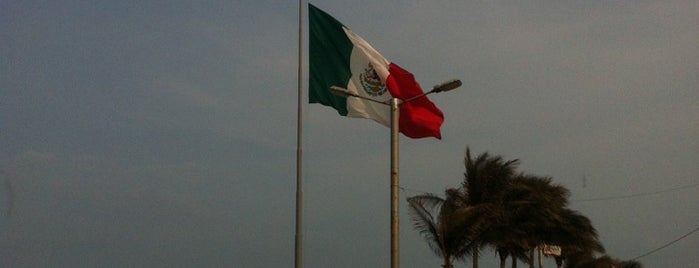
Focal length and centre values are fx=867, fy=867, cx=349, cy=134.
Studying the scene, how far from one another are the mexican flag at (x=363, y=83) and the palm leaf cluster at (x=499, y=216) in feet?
21.3

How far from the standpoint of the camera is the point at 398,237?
56.1ft

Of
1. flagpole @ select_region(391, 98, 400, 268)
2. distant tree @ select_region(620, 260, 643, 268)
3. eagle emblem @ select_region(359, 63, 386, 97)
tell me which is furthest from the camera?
distant tree @ select_region(620, 260, 643, 268)

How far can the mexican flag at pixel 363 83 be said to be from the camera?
66.5 ft

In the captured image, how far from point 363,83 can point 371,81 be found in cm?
20

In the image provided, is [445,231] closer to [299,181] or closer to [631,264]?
[299,181]

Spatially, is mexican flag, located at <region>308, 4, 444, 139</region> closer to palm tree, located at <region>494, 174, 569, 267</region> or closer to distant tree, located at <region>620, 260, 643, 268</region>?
palm tree, located at <region>494, 174, 569, 267</region>

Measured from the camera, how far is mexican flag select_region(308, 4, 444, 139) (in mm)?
20281

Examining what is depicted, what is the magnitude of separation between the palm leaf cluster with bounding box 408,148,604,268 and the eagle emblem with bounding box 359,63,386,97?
272 inches

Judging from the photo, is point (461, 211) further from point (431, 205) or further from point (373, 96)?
point (373, 96)

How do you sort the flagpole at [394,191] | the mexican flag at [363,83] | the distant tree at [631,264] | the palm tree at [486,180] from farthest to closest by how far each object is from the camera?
the distant tree at [631,264], the palm tree at [486,180], the mexican flag at [363,83], the flagpole at [394,191]

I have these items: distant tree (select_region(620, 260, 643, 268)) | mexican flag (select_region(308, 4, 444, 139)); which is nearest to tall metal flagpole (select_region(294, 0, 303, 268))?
mexican flag (select_region(308, 4, 444, 139))

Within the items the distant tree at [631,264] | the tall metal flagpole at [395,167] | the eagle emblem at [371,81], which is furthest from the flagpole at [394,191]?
the distant tree at [631,264]

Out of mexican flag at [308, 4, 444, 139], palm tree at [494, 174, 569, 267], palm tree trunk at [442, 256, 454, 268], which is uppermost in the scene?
mexican flag at [308, 4, 444, 139]

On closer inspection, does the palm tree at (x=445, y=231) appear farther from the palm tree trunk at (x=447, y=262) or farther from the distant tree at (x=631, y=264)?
the distant tree at (x=631, y=264)
